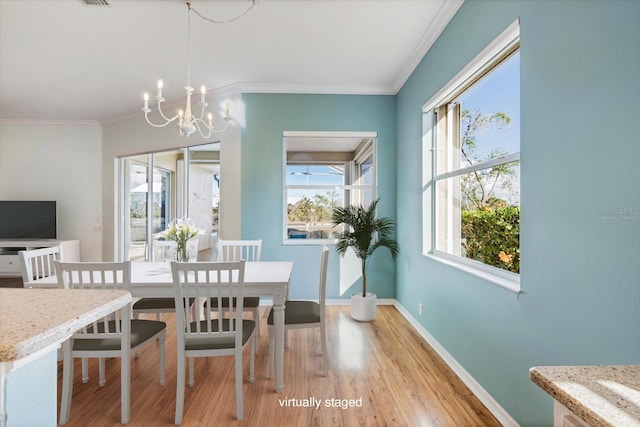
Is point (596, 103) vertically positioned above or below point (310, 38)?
below

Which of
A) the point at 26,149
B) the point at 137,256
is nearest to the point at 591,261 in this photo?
the point at 137,256

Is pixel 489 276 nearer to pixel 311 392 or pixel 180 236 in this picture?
Answer: pixel 311 392

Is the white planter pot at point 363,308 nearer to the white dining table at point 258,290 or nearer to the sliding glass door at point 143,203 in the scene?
the white dining table at point 258,290

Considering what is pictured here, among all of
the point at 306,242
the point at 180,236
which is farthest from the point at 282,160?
the point at 180,236

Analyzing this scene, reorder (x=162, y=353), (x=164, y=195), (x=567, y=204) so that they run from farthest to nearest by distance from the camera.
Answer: (x=164, y=195), (x=162, y=353), (x=567, y=204)

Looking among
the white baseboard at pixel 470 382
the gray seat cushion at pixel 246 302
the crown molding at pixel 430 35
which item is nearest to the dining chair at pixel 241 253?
the gray seat cushion at pixel 246 302

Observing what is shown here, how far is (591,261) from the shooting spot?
1.32m

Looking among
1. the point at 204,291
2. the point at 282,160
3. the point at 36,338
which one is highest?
the point at 282,160

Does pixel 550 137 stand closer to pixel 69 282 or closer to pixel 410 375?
pixel 410 375

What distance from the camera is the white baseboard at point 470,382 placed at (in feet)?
6.13

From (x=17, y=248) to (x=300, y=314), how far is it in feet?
18.8

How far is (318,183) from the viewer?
4.32m

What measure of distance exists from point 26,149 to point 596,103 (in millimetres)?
7507

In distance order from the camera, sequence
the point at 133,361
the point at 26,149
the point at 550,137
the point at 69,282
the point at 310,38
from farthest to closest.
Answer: the point at 26,149, the point at 310,38, the point at 133,361, the point at 69,282, the point at 550,137
